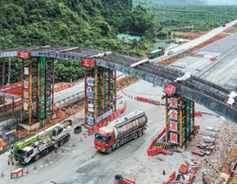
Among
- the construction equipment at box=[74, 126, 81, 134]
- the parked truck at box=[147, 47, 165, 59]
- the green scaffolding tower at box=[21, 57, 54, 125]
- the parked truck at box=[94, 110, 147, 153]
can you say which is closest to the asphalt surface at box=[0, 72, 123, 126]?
the green scaffolding tower at box=[21, 57, 54, 125]

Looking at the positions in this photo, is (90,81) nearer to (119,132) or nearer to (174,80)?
(119,132)

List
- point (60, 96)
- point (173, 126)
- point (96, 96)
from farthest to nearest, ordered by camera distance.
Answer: point (60, 96) < point (96, 96) < point (173, 126)

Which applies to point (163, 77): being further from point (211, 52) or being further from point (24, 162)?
point (211, 52)

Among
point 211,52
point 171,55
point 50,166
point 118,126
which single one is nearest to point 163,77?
point 118,126

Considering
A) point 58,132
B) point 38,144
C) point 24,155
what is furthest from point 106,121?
point 24,155

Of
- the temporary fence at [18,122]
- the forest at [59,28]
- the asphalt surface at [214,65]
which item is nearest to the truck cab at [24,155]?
the temporary fence at [18,122]
